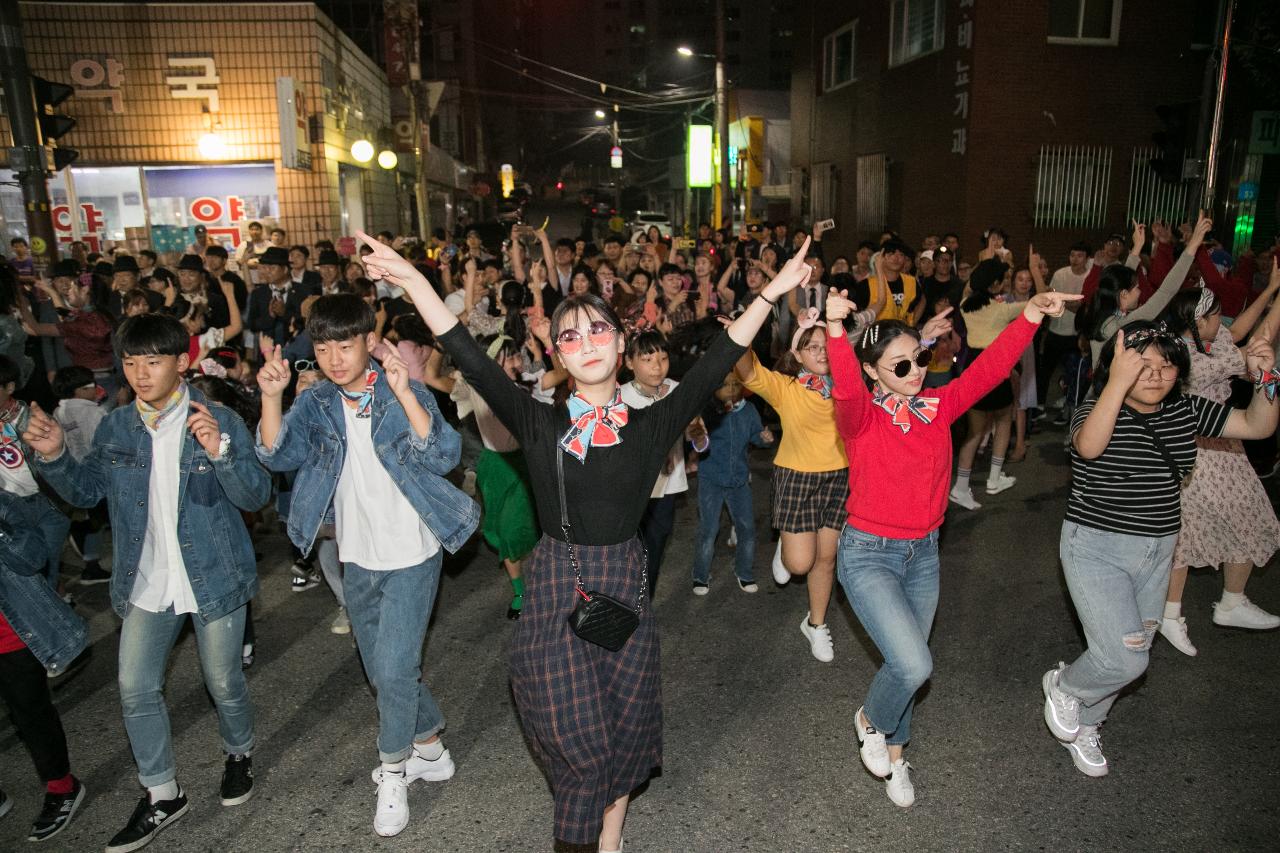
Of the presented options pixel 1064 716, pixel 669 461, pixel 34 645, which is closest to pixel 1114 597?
pixel 1064 716

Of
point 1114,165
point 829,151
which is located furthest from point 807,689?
point 829,151

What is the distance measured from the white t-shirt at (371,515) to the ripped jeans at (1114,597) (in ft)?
9.03

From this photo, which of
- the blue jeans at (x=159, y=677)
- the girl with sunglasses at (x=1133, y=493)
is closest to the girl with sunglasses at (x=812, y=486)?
the girl with sunglasses at (x=1133, y=493)

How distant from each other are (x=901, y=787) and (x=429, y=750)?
2.03 metres

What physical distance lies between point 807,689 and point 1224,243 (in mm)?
16697

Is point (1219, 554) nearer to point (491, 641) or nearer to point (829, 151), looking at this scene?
point (491, 641)

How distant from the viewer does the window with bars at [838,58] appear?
22.3 meters

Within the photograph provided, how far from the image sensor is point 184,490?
351 cm

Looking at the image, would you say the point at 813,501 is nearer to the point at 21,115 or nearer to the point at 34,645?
the point at 34,645

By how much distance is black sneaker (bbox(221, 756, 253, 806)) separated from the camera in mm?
3840

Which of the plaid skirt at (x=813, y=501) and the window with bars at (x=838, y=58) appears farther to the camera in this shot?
the window with bars at (x=838, y=58)

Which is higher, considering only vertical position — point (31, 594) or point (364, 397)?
point (364, 397)

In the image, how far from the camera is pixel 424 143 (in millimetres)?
25891

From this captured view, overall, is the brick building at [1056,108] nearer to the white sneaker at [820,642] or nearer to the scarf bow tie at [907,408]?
the white sneaker at [820,642]
